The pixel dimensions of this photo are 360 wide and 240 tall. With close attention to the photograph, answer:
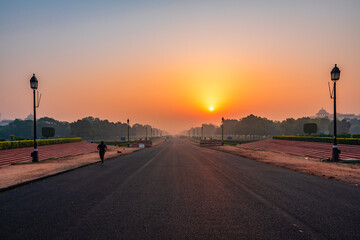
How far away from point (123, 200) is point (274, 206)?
182 inches

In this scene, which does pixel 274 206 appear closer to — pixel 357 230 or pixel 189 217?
pixel 357 230

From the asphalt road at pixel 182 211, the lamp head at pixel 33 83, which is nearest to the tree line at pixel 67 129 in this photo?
the lamp head at pixel 33 83

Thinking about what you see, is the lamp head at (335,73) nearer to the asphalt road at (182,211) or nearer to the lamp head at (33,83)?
the asphalt road at (182,211)

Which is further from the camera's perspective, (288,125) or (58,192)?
(288,125)

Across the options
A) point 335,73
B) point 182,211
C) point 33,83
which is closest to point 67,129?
point 33,83

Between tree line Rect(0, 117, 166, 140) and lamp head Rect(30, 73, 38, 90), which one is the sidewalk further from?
tree line Rect(0, 117, 166, 140)

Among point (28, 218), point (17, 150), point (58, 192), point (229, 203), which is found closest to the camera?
point (28, 218)

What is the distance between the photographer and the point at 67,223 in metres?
5.39

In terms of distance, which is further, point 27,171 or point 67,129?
point 67,129

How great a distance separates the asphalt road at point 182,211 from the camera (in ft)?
15.7

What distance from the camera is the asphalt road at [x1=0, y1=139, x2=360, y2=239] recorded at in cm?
479

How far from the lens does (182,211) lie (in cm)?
616

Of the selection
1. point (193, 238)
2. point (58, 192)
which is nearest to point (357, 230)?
point (193, 238)

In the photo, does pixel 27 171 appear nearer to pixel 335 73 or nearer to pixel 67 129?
pixel 335 73
